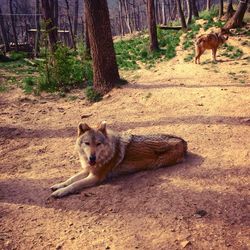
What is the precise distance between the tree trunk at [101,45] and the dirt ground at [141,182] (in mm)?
1018

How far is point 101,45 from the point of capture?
9945 mm

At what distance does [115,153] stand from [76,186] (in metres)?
0.75

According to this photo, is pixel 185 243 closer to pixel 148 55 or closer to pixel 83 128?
pixel 83 128

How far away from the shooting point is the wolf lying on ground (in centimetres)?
497

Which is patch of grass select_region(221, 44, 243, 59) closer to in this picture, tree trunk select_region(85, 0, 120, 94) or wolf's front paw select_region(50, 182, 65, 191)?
tree trunk select_region(85, 0, 120, 94)

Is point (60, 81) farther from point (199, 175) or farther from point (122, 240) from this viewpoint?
point (122, 240)

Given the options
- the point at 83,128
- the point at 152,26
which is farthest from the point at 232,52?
the point at 83,128

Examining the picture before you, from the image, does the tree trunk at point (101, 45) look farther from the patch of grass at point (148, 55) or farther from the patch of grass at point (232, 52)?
the patch of grass at point (232, 52)

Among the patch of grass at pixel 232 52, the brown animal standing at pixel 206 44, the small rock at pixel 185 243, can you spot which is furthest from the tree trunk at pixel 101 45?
the small rock at pixel 185 243

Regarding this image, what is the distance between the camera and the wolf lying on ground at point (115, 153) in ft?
16.3

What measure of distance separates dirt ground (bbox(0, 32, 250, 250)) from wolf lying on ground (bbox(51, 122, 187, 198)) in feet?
0.53

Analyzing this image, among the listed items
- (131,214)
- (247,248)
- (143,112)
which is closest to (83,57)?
(143,112)

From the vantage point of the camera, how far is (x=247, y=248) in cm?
339

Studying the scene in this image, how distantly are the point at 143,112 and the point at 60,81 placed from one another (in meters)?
4.40
